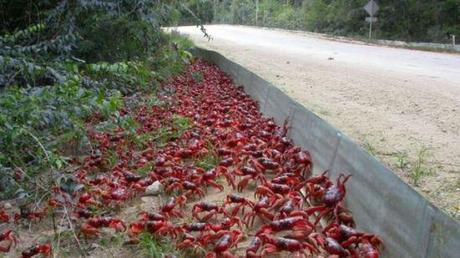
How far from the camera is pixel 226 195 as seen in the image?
449 centimetres

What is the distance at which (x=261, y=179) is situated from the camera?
455 centimetres

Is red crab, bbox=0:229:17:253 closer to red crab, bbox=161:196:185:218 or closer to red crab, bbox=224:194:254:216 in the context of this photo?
red crab, bbox=161:196:185:218

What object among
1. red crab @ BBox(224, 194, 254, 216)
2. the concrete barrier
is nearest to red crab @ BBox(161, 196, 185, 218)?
red crab @ BBox(224, 194, 254, 216)

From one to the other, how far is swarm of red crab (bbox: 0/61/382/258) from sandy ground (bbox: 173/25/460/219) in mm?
615

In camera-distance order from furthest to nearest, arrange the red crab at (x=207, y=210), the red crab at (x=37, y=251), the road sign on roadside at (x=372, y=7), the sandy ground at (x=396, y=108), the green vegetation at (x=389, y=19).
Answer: the road sign on roadside at (x=372, y=7), the green vegetation at (x=389, y=19), the sandy ground at (x=396, y=108), the red crab at (x=207, y=210), the red crab at (x=37, y=251)

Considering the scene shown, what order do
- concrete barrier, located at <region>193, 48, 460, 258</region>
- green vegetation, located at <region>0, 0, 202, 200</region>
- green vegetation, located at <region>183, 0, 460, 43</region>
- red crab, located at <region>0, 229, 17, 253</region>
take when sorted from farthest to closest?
green vegetation, located at <region>183, 0, 460, 43</region> → green vegetation, located at <region>0, 0, 202, 200</region> → red crab, located at <region>0, 229, 17, 253</region> → concrete barrier, located at <region>193, 48, 460, 258</region>

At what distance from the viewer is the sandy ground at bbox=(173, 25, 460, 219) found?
3.93 meters

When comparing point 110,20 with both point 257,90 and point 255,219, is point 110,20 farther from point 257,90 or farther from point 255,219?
point 255,219

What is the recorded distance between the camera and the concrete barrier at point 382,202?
261cm

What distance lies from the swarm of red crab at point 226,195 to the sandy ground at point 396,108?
2.02 feet

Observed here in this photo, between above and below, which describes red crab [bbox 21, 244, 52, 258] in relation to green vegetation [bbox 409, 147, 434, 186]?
below

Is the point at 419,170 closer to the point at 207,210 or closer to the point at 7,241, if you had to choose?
the point at 207,210

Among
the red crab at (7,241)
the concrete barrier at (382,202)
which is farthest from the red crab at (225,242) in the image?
the red crab at (7,241)

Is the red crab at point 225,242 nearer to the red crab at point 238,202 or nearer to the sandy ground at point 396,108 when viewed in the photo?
the red crab at point 238,202
